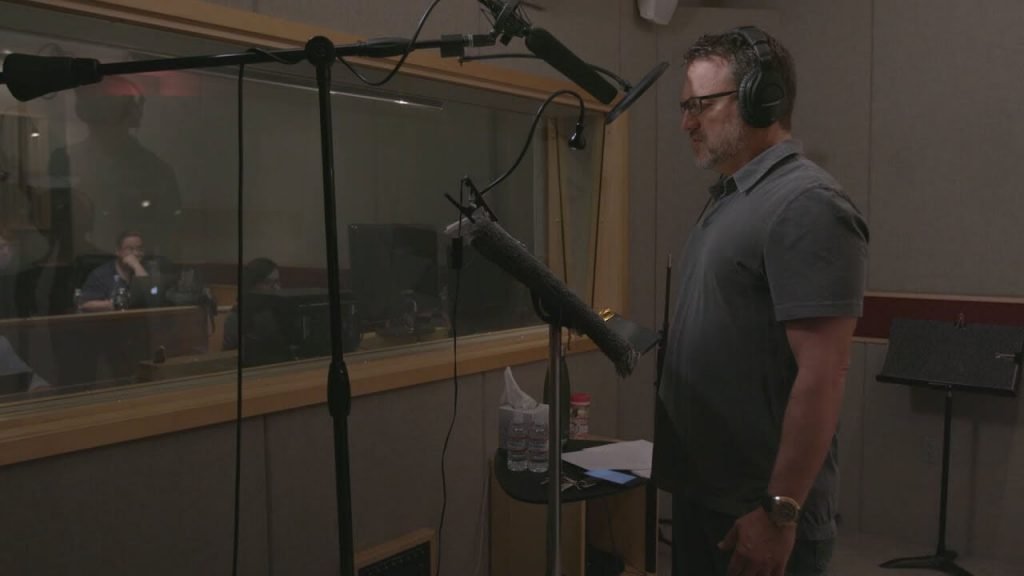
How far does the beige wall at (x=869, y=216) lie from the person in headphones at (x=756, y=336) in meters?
1.06

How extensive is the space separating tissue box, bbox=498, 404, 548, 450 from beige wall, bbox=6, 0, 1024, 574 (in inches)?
8.2

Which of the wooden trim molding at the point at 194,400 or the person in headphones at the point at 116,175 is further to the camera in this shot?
the person in headphones at the point at 116,175

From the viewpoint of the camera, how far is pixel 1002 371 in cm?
284

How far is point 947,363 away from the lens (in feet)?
9.65

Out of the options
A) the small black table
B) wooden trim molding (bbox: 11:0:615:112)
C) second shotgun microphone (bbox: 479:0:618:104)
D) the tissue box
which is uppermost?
wooden trim molding (bbox: 11:0:615:112)

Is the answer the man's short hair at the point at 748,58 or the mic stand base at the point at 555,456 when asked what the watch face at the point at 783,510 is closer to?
the mic stand base at the point at 555,456

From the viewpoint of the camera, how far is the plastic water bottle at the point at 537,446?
2178mm

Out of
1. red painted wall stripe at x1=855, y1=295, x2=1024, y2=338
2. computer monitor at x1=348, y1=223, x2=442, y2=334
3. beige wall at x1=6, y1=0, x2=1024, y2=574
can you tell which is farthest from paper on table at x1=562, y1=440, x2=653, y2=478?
red painted wall stripe at x1=855, y1=295, x2=1024, y2=338

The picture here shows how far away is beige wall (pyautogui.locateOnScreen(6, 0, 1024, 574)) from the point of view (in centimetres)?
237

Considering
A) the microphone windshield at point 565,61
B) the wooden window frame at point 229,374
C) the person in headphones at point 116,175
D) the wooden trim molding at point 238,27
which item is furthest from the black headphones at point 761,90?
the person in headphones at point 116,175

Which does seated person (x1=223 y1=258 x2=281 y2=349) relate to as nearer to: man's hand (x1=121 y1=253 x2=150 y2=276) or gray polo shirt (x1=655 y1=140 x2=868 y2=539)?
man's hand (x1=121 y1=253 x2=150 y2=276)

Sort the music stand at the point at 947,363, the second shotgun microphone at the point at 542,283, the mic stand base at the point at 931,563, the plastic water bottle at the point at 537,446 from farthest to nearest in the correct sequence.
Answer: the mic stand base at the point at 931,563 → the music stand at the point at 947,363 → the plastic water bottle at the point at 537,446 → the second shotgun microphone at the point at 542,283

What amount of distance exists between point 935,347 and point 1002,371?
0.24 metres

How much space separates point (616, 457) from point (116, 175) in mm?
1517
